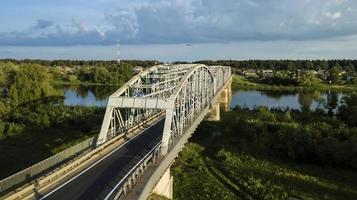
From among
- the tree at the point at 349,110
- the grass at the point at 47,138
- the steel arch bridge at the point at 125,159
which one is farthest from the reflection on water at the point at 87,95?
the steel arch bridge at the point at 125,159

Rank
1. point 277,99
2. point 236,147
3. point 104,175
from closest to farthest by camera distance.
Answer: point 104,175
point 236,147
point 277,99

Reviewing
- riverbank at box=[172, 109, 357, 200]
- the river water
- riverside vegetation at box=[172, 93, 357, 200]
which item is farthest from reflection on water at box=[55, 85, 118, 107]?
riverbank at box=[172, 109, 357, 200]

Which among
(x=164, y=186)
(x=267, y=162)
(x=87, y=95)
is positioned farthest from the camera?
(x=87, y=95)

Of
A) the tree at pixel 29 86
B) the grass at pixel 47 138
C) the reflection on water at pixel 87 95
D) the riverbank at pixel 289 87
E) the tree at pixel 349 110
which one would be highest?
the tree at pixel 29 86

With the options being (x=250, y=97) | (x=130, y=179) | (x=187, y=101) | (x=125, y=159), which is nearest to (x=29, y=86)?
(x=187, y=101)

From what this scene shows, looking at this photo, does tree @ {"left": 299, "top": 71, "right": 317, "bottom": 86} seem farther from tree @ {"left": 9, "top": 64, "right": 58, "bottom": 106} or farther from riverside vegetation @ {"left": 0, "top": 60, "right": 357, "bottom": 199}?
tree @ {"left": 9, "top": 64, "right": 58, "bottom": 106}

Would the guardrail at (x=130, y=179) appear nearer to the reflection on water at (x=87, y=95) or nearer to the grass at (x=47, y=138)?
the grass at (x=47, y=138)

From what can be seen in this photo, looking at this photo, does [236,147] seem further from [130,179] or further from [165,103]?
[130,179]
